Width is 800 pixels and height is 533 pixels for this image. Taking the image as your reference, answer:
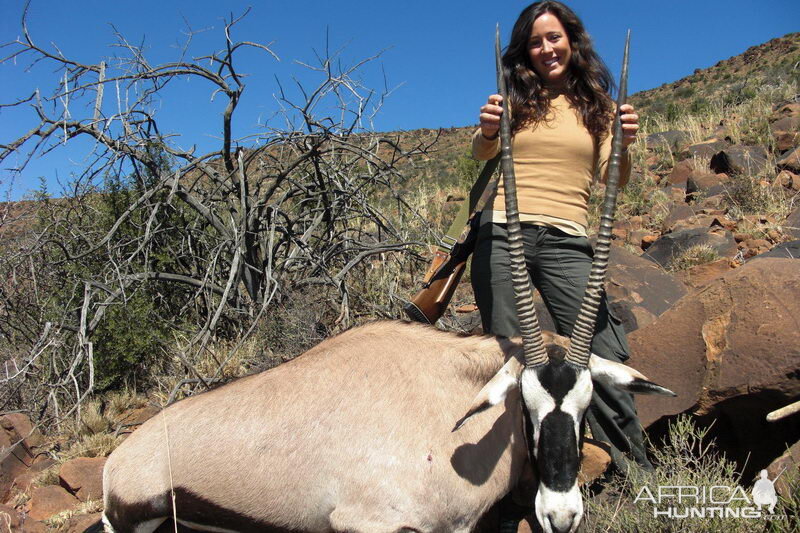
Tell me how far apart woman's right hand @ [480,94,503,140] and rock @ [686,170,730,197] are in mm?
6695

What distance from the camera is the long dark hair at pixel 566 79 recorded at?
3.13 meters

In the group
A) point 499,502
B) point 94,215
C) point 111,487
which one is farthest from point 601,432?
point 94,215

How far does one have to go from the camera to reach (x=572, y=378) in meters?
2.43

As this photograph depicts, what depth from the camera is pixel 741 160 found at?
8773 mm

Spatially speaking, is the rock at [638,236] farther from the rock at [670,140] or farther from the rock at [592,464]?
the rock at [592,464]

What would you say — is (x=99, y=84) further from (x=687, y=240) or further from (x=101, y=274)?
(x=687, y=240)

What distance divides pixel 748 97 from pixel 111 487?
52.8ft

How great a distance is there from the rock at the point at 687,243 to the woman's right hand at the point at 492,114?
4335mm

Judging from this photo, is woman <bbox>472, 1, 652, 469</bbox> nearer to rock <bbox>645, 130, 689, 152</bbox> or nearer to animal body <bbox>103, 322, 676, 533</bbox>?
animal body <bbox>103, 322, 676, 533</bbox>

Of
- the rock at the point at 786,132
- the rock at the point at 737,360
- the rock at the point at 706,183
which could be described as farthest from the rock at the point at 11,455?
the rock at the point at 786,132

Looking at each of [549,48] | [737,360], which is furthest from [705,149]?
[549,48]

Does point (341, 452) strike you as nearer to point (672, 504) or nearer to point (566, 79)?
point (672, 504)

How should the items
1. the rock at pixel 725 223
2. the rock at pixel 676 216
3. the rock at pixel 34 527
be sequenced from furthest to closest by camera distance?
the rock at pixel 676 216 → the rock at pixel 725 223 → the rock at pixel 34 527

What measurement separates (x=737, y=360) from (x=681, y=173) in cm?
741
